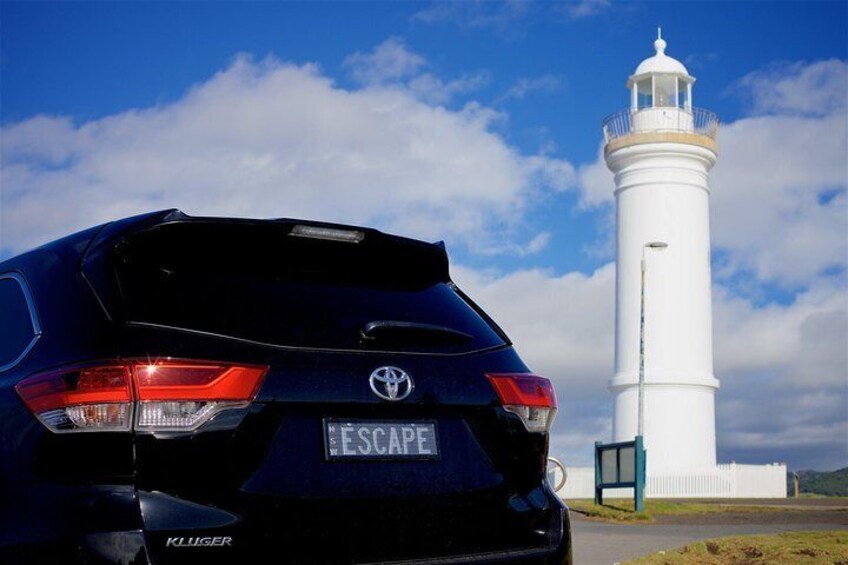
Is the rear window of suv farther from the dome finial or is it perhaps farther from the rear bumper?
the dome finial

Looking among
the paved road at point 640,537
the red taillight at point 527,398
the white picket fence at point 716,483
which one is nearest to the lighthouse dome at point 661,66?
the white picket fence at point 716,483

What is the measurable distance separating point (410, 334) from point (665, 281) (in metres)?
39.3

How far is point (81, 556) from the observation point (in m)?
3.53

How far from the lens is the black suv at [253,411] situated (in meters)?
3.62

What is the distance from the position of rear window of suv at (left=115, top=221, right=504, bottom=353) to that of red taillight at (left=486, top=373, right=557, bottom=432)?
170mm

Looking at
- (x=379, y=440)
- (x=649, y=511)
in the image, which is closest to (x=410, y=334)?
(x=379, y=440)

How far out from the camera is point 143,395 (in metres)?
3.63

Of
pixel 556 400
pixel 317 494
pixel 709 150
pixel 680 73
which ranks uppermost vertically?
pixel 680 73

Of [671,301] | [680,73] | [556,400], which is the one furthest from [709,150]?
[556,400]

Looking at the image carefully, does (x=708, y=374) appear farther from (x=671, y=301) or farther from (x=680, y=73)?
(x=680, y=73)

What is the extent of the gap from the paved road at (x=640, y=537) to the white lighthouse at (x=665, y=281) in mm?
21748

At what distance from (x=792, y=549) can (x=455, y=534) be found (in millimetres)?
7301

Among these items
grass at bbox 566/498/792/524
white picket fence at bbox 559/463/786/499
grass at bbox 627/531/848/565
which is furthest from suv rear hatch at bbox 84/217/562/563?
white picket fence at bbox 559/463/786/499

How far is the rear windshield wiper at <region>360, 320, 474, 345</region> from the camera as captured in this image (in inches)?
162
